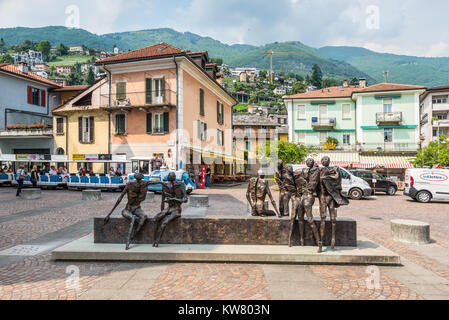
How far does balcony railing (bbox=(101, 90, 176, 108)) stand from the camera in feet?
76.5

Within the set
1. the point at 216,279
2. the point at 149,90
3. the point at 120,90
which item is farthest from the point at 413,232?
the point at 120,90

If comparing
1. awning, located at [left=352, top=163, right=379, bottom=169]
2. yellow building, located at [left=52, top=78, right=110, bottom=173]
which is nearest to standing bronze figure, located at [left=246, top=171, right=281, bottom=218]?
yellow building, located at [left=52, top=78, right=110, bottom=173]

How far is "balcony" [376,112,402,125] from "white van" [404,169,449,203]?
19410mm

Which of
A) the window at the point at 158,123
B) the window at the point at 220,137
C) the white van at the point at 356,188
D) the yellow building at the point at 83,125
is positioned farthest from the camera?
the window at the point at 220,137

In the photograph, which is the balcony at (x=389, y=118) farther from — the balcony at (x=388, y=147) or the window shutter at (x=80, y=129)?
the window shutter at (x=80, y=129)

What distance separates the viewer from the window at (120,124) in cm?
2466

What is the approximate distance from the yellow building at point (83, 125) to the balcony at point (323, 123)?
23.0 metres

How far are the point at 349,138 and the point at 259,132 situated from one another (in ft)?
54.8

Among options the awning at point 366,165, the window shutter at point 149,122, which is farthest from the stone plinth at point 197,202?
the awning at point 366,165

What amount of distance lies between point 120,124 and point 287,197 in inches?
811

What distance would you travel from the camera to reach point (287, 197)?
697 cm

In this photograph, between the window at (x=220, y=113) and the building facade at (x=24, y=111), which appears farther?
the window at (x=220, y=113)

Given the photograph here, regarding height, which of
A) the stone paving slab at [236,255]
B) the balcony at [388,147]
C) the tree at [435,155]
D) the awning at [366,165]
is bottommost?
the stone paving slab at [236,255]
